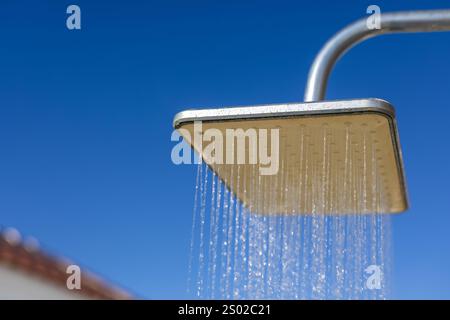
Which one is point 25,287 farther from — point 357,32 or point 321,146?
point 321,146

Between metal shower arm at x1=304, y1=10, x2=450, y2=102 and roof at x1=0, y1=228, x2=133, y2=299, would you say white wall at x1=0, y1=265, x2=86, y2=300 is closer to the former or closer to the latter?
roof at x1=0, y1=228, x2=133, y2=299

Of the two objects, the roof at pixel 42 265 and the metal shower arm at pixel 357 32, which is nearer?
the roof at pixel 42 265

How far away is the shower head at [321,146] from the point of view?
99.8 inches

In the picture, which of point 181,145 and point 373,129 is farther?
point 181,145

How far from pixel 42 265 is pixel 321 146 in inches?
64.9

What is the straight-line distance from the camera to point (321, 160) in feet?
10.7

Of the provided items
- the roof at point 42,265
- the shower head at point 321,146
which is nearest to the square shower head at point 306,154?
the shower head at point 321,146

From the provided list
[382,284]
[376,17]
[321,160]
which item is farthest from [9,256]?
[382,284]

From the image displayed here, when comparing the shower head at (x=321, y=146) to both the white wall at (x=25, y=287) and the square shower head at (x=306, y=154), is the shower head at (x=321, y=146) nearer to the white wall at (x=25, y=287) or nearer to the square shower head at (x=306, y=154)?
the square shower head at (x=306, y=154)

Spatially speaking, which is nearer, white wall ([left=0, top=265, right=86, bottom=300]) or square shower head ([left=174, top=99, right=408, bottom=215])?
white wall ([left=0, top=265, right=86, bottom=300])

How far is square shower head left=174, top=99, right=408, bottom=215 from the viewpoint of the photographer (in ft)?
8.98

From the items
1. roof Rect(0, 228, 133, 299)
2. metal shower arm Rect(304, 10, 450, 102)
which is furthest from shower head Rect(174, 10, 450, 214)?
roof Rect(0, 228, 133, 299)
